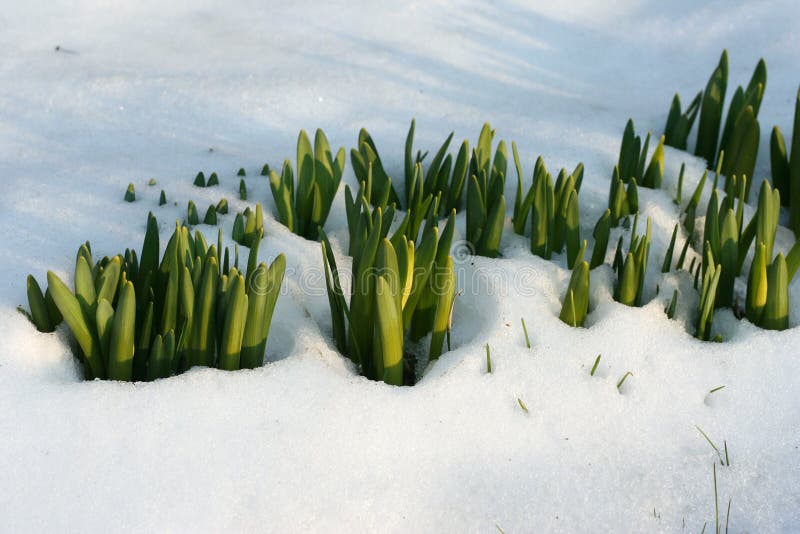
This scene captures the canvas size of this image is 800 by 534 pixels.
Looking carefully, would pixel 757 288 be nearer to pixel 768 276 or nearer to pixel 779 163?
pixel 768 276

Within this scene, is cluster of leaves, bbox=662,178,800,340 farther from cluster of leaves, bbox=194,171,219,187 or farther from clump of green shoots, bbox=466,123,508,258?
cluster of leaves, bbox=194,171,219,187

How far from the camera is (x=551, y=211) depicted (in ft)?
8.12

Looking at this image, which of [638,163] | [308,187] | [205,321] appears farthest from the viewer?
[638,163]

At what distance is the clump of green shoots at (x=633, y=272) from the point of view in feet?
7.43

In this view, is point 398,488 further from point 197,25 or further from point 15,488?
point 197,25

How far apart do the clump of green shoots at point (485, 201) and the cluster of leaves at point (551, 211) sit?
3.2 inches

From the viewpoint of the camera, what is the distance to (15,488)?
1.81m

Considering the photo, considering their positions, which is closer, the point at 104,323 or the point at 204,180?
the point at 104,323

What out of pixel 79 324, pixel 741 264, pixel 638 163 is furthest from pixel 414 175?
pixel 79 324

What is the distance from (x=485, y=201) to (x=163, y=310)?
1.03m

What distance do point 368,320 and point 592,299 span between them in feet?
2.28

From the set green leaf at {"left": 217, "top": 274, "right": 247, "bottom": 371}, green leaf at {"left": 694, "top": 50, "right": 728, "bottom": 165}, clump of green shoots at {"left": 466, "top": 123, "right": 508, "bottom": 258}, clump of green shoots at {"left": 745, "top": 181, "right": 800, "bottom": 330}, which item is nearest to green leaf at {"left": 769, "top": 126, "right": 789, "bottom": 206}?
green leaf at {"left": 694, "top": 50, "right": 728, "bottom": 165}

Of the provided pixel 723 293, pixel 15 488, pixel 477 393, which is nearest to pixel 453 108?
pixel 723 293

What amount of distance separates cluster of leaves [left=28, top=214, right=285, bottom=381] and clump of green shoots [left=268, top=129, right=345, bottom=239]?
457 mm
